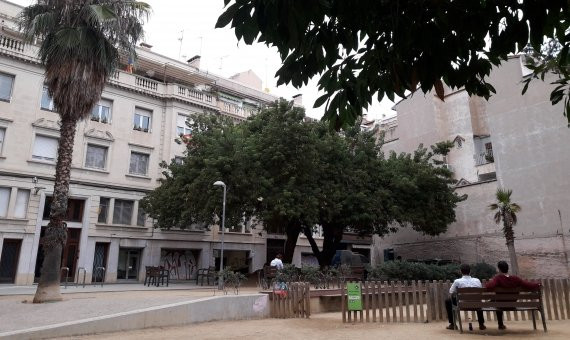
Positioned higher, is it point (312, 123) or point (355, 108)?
point (312, 123)

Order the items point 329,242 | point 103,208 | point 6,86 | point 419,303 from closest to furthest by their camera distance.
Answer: point 419,303
point 6,86
point 329,242
point 103,208

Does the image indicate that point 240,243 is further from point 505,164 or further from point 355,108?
point 355,108

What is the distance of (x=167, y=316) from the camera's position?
11773 millimetres

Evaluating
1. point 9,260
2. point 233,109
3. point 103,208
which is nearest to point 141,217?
point 103,208

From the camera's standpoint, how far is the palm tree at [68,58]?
49.9 ft

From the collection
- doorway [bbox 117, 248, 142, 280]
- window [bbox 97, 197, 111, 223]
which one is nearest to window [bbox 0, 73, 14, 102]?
window [bbox 97, 197, 111, 223]

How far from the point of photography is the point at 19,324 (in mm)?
10469

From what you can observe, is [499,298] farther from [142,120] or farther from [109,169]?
[142,120]

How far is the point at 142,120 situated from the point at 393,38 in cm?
3063

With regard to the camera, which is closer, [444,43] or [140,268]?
[444,43]

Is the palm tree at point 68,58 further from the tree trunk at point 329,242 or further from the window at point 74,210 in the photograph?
the tree trunk at point 329,242

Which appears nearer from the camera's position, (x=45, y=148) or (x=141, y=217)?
(x=45, y=148)

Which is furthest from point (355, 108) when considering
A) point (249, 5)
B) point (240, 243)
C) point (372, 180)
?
point (240, 243)

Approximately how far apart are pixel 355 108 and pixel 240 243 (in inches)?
1274
